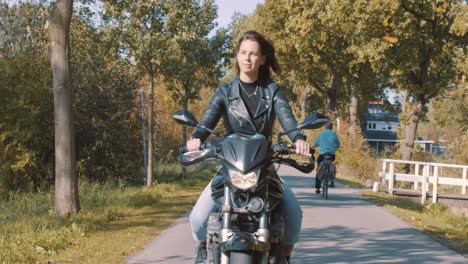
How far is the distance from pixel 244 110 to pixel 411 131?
23.8 meters

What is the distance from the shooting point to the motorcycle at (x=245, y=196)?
133 inches

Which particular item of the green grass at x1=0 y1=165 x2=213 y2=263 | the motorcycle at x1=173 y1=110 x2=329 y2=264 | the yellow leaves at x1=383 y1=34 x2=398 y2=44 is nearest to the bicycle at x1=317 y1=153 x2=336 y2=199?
the green grass at x1=0 y1=165 x2=213 y2=263

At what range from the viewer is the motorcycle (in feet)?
11.1

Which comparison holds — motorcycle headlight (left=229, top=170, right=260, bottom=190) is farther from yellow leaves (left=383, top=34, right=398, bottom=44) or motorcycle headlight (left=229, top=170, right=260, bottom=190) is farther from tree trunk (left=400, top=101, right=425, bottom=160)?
tree trunk (left=400, top=101, right=425, bottom=160)

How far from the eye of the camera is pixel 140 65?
55.3ft

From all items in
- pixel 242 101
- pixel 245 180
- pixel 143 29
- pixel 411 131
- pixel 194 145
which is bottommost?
pixel 411 131

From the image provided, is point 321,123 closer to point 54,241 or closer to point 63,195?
point 54,241

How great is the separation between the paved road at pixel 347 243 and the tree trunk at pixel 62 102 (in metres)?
2.00

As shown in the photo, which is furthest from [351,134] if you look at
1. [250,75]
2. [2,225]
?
[250,75]

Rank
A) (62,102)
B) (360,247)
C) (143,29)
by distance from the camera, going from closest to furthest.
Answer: (360,247) → (62,102) → (143,29)

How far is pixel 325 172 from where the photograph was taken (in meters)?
15.1

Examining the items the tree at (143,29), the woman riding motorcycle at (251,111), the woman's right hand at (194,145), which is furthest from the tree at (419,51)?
the woman's right hand at (194,145)

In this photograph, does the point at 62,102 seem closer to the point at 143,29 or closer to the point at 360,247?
the point at 360,247

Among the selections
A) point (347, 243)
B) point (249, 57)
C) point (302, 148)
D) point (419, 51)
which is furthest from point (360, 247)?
point (419, 51)
